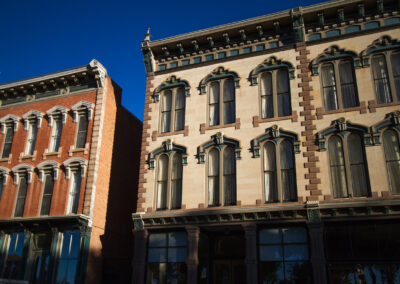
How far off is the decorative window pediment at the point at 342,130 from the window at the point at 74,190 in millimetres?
12521

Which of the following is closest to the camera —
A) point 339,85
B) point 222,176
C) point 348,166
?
point 348,166

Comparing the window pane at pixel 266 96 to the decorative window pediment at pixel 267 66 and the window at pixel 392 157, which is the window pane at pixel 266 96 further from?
the window at pixel 392 157

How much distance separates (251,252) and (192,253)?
268 centimetres

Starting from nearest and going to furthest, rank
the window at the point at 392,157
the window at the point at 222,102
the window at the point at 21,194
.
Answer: the window at the point at 392,157 < the window at the point at 222,102 < the window at the point at 21,194

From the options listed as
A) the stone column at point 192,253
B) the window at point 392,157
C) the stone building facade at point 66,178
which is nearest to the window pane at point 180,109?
the stone building facade at point 66,178

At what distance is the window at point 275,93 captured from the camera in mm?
18516

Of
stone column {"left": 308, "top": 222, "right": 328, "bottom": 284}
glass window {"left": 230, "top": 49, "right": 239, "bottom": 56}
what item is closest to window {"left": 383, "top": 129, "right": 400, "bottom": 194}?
stone column {"left": 308, "top": 222, "right": 328, "bottom": 284}

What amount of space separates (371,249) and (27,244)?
54.6ft

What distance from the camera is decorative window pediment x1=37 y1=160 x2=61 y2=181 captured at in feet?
71.1

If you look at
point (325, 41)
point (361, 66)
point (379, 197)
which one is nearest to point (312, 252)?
point (379, 197)

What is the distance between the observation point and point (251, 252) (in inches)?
655

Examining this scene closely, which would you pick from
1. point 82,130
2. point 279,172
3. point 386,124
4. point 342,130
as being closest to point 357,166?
point 342,130

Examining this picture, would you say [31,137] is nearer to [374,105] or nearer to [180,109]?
[180,109]

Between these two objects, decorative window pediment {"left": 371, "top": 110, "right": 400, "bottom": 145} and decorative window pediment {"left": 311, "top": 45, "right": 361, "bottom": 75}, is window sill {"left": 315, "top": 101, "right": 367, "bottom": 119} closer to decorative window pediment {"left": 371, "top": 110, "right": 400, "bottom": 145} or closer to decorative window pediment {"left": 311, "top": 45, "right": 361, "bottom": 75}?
decorative window pediment {"left": 371, "top": 110, "right": 400, "bottom": 145}
